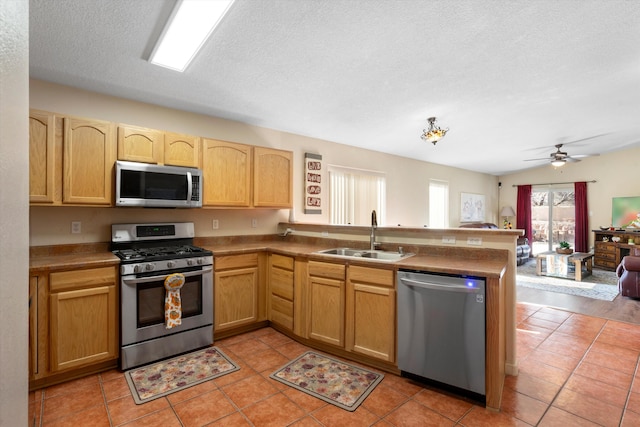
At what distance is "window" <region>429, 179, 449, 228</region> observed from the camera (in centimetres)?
720

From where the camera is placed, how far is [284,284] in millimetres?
3193

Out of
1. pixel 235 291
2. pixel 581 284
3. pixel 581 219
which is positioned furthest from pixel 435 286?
pixel 581 219

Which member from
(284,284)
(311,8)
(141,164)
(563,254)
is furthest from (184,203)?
(563,254)

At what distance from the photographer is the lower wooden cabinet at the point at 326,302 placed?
2695mm

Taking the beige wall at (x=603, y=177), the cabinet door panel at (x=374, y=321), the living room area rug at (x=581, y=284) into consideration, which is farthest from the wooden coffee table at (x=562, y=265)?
the cabinet door panel at (x=374, y=321)

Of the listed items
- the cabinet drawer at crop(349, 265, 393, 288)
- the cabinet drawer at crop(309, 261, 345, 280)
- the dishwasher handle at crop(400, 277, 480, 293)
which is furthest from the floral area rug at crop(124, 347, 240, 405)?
the dishwasher handle at crop(400, 277, 480, 293)

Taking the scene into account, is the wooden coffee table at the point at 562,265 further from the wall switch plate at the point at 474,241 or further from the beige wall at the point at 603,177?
the wall switch plate at the point at 474,241

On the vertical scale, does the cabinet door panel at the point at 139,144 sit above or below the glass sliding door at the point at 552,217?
above

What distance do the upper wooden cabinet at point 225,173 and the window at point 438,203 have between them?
193 inches

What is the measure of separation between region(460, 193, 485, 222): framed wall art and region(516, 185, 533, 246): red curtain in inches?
44.7

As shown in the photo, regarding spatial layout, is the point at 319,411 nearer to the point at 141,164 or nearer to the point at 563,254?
the point at 141,164

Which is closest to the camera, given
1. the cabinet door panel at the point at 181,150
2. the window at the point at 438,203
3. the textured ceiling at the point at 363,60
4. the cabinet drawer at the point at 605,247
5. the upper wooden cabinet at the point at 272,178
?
the textured ceiling at the point at 363,60

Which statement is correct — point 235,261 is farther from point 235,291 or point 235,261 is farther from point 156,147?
point 156,147

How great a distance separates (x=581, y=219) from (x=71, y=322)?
34.3 feet
